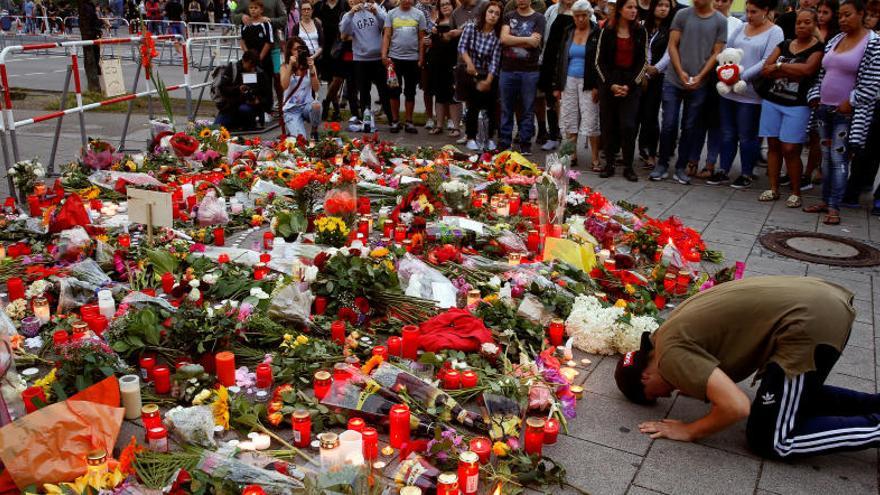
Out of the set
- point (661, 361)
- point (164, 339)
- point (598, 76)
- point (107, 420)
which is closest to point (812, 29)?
point (598, 76)

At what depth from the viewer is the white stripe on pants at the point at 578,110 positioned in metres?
7.98

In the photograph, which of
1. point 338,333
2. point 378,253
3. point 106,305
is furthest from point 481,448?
point 106,305

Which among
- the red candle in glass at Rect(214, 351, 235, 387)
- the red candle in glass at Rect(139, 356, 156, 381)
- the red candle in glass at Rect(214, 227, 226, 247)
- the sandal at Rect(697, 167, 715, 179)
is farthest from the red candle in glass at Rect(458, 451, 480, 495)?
the sandal at Rect(697, 167, 715, 179)

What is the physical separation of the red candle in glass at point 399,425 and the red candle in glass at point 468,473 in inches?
15.8

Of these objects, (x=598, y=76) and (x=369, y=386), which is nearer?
(x=369, y=386)

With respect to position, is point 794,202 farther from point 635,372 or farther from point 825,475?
point 825,475

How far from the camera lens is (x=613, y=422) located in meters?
3.31

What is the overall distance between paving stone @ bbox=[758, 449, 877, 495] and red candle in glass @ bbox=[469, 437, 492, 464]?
3.57 feet

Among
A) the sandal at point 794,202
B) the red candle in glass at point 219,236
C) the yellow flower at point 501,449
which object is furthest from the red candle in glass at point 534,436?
the sandal at point 794,202

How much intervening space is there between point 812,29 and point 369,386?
221 inches

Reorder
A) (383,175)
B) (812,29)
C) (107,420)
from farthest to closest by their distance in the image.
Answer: (383,175) < (812,29) < (107,420)

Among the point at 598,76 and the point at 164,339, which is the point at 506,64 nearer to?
the point at 598,76

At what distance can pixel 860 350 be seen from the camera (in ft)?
13.4

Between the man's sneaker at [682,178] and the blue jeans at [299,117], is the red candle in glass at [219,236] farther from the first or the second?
the man's sneaker at [682,178]
